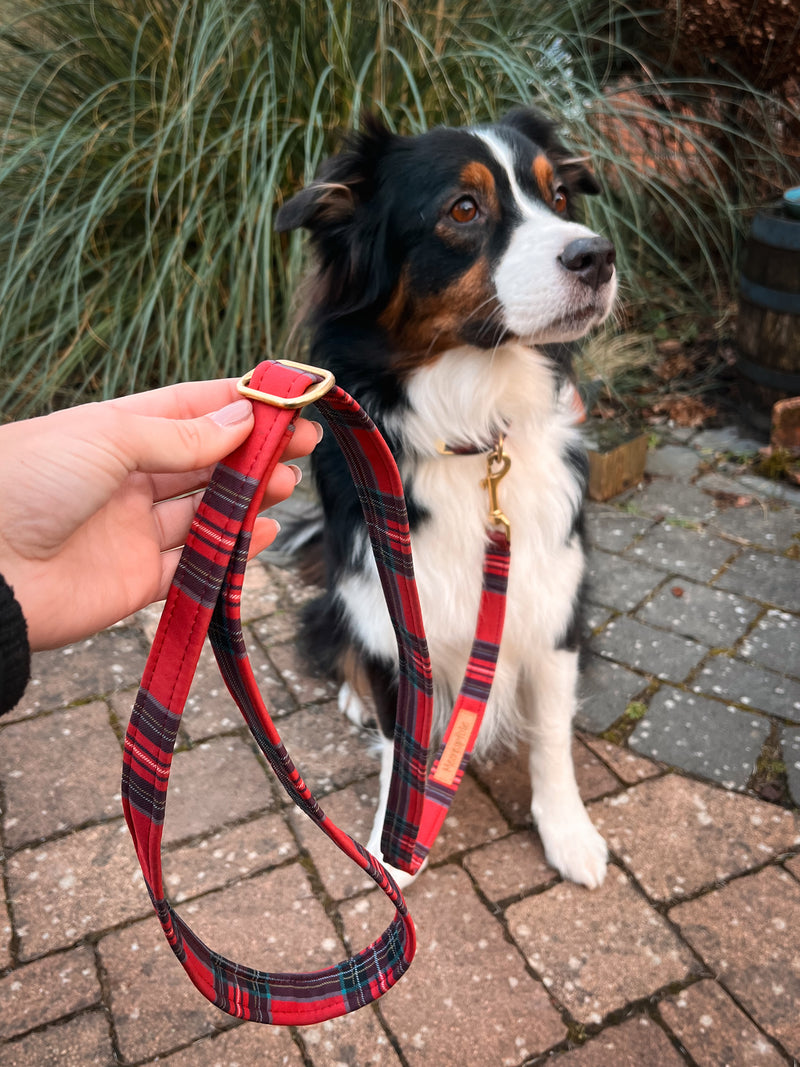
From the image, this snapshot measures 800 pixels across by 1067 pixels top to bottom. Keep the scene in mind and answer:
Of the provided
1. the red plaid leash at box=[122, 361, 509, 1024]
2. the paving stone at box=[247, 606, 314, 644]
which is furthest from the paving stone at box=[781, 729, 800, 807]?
the paving stone at box=[247, 606, 314, 644]

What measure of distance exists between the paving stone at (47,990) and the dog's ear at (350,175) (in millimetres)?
1652

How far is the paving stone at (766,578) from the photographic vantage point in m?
2.87

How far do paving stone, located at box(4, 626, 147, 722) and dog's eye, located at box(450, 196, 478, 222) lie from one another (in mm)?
1670

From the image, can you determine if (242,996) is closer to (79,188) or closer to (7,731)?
(7,731)

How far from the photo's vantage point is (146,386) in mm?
4055

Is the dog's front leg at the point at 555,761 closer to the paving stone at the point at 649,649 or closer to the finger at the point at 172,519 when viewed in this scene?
the paving stone at the point at 649,649

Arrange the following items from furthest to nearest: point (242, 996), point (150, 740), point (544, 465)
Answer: point (544, 465) < point (242, 996) < point (150, 740)

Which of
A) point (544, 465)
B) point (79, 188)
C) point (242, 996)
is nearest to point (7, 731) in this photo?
point (242, 996)

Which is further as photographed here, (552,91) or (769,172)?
(769,172)

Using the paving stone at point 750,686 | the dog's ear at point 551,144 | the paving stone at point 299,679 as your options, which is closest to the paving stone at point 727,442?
the paving stone at point 750,686

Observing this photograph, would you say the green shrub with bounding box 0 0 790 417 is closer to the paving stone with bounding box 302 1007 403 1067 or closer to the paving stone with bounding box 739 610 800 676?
the paving stone with bounding box 739 610 800 676

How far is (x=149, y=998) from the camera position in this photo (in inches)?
67.9

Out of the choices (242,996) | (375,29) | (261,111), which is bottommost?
(242,996)

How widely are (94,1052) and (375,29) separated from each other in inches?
154
